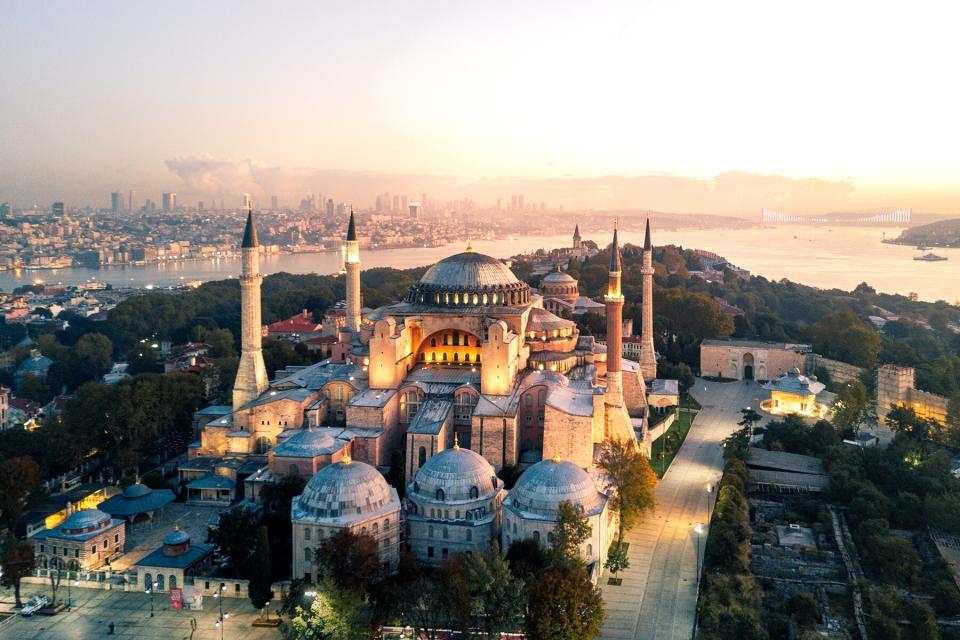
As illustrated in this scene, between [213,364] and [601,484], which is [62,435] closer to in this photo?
[213,364]

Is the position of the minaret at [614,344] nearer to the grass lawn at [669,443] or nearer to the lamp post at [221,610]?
the grass lawn at [669,443]

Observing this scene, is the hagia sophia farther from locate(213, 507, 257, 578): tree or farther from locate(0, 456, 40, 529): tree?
locate(0, 456, 40, 529): tree

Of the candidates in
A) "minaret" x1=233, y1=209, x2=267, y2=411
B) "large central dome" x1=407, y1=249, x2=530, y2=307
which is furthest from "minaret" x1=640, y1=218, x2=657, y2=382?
"minaret" x1=233, y1=209, x2=267, y2=411

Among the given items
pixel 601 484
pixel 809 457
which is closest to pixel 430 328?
pixel 601 484

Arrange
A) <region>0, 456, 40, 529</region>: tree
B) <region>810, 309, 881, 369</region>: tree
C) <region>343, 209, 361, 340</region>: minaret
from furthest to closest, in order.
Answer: <region>810, 309, 881, 369</region>: tree < <region>343, 209, 361, 340</region>: minaret < <region>0, 456, 40, 529</region>: tree

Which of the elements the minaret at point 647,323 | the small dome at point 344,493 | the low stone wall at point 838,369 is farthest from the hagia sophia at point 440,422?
the low stone wall at point 838,369

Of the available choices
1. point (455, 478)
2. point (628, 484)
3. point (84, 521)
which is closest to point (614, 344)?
point (628, 484)

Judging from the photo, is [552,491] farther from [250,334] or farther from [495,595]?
[250,334]
